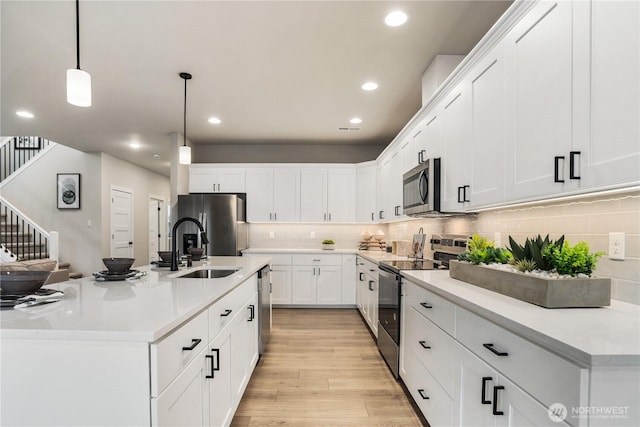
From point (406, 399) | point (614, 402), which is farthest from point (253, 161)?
point (614, 402)

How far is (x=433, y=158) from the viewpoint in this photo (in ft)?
8.73

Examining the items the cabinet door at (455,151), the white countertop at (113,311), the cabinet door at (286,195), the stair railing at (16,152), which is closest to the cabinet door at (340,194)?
the cabinet door at (286,195)

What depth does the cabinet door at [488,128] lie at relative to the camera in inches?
67.9

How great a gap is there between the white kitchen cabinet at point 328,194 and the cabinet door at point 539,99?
3.66m

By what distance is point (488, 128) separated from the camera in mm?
1854

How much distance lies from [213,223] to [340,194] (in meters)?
2.08

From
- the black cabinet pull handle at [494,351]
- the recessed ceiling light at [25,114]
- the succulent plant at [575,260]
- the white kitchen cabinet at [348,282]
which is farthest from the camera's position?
the white kitchen cabinet at [348,282]

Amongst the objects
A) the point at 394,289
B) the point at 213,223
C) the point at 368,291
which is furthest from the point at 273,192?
the point at 394,289

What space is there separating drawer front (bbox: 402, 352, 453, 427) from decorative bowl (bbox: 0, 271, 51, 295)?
1.95m

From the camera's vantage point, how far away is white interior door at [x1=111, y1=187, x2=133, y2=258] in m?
6.60

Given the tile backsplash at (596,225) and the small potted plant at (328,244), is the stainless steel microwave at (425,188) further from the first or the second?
the small potted plant at (328,244)

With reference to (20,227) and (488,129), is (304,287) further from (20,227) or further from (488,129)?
(20,227)

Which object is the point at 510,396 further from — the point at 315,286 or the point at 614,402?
the point at 315,286

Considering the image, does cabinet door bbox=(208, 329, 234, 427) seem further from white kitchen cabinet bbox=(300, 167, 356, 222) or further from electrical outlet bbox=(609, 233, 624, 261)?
white kitchen cabinet bbox=(300, 167, 356, 222)
